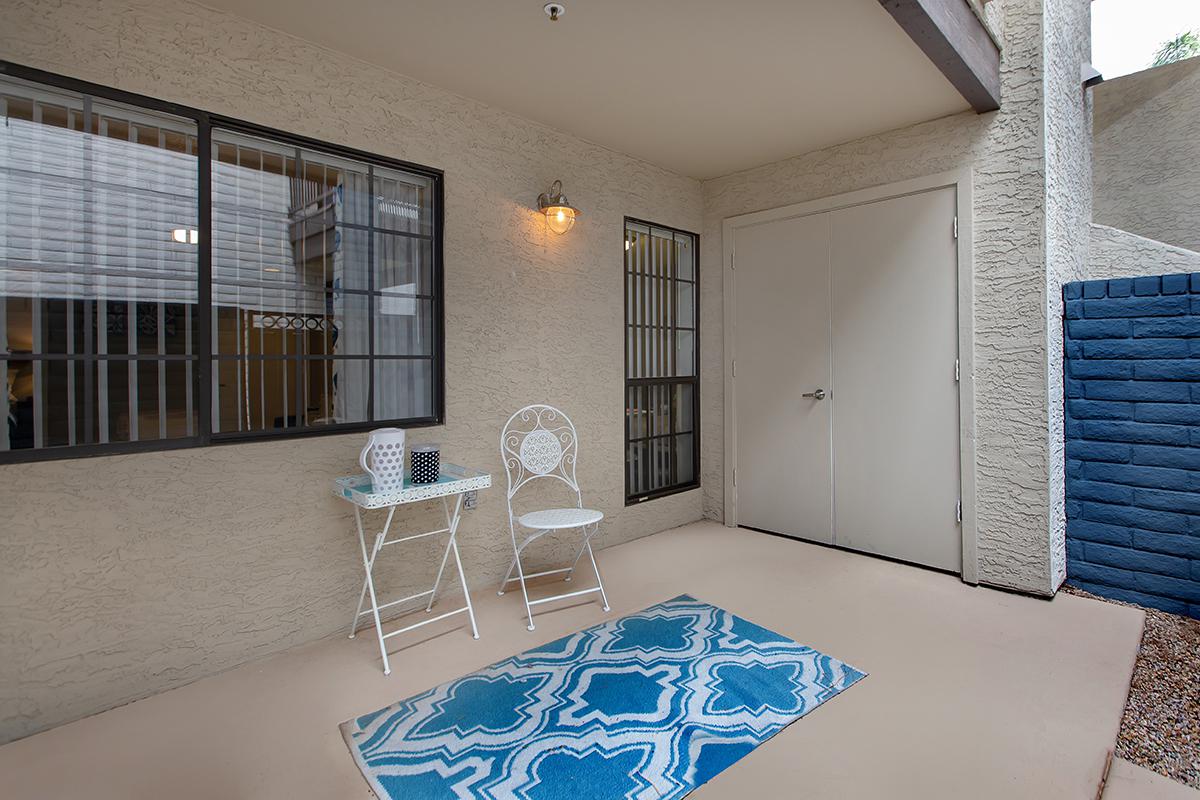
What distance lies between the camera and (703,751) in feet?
6.04

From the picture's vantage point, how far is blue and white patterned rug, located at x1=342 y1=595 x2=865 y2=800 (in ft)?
5.65

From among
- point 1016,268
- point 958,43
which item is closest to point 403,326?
point 958,43

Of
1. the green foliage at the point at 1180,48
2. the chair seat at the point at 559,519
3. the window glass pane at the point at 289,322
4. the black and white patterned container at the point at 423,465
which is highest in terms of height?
the green foliage at the point at 1180,48

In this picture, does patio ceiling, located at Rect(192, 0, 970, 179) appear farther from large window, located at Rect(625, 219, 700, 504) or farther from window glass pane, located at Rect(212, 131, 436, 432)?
large window, located at Rect(625, 219, 700, 504)

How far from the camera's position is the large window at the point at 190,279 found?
2.02 metres

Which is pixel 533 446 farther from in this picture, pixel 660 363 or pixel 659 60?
pixel 659 60

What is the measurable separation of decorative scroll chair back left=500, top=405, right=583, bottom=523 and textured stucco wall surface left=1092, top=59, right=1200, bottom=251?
449 cm

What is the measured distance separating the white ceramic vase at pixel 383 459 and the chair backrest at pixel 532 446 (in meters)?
0.83

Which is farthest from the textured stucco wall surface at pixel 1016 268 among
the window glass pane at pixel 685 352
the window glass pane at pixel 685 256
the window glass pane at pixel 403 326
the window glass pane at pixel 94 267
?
the window glass pane at pixel 94 267

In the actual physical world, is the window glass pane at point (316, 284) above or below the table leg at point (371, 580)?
above

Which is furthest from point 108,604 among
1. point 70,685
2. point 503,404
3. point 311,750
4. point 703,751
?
point 703,751

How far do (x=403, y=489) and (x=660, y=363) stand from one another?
7.99 feet

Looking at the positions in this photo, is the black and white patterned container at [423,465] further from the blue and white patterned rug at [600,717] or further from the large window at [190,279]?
the blue and white patterned rug at [600,717]

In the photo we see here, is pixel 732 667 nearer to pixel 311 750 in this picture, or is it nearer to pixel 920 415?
pixel 311 750
